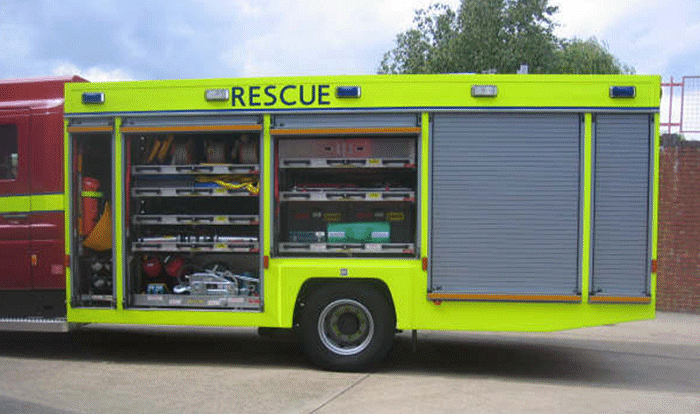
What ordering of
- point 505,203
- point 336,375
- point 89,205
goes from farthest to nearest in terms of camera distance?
point 89,205
point 336,375
point 505,203

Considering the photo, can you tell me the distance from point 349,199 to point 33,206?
139 inches

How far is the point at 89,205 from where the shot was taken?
7.12 metres

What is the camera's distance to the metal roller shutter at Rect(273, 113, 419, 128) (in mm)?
6582

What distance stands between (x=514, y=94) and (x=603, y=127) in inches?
36.1

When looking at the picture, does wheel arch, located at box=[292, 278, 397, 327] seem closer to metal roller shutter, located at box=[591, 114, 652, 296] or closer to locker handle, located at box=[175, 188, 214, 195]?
locker handle, located at box=[175, 188, 214, 195]

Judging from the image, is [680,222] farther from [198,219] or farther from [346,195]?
[198,219]

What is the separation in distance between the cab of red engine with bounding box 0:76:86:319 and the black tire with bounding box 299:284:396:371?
284cm

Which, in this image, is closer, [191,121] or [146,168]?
[191,121]

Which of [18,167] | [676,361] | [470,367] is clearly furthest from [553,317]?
[18,167]

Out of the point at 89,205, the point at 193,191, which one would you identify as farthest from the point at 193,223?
the point at 89,205

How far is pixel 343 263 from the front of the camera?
662 centimetres

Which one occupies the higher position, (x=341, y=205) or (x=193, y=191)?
(x=193, y=191)

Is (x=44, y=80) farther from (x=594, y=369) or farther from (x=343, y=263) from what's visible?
(x=594, y=369)

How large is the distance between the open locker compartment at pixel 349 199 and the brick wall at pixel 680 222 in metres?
7.20
